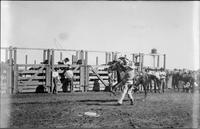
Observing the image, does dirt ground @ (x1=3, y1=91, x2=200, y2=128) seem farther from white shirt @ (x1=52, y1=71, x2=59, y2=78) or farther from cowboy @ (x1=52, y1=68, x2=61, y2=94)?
white shirt @ (x1=52, y1=71, x2=59, y2=78)

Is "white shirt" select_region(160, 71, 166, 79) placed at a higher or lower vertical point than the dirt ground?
higher

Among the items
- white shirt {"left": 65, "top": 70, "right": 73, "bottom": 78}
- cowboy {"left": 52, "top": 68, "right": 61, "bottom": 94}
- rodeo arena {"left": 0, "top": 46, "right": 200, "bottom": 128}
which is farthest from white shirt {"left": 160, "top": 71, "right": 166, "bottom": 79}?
cowboy {"left": 52, "top": 68, "right": 61, "bottom": 94}

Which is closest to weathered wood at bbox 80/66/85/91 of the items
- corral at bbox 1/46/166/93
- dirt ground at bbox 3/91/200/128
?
corral at bbox 1/46/166/93

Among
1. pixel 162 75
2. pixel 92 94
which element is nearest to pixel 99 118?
pixel 92 94

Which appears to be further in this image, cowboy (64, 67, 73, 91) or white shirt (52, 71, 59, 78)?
cowboy (64, 67, 73, 91)

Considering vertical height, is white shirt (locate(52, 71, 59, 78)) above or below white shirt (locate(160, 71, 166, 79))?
above

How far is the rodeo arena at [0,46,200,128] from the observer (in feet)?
29.6

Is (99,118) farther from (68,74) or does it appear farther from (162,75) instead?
(162,75)

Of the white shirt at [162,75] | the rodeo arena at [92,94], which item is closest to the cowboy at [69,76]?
the rodeo arena at [92,94]

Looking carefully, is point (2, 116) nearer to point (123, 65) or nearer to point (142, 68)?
point (123, 65)

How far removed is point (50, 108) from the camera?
11195mm

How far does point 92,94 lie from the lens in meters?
18.1

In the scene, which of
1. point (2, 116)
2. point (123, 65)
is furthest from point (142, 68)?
point (2, 116)

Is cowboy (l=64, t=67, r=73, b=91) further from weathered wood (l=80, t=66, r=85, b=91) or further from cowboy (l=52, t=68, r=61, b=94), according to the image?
weathered wood (l=80, t=66, r=85, b=91)
